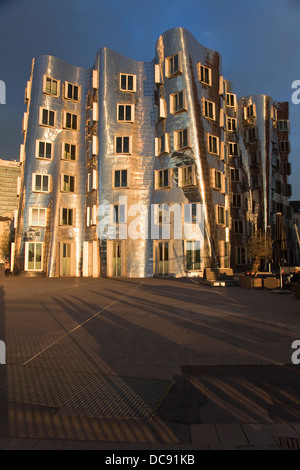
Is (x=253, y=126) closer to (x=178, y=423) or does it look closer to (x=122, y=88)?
(x=122, y=88)

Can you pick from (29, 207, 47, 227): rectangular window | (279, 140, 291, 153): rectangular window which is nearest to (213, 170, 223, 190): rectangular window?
(29, 207, 47, 227): rectangular window

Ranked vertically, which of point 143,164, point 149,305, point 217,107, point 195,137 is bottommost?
point 149,305

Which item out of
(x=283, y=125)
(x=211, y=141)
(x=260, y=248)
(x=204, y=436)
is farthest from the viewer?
(x=283, y=125)

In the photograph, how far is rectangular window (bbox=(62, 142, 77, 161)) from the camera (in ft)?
104

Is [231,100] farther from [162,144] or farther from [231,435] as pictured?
[231,435]

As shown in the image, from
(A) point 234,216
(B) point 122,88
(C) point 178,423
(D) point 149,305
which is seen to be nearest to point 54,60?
(B) point 122,88

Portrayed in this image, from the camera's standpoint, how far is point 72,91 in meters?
Result: 33.2

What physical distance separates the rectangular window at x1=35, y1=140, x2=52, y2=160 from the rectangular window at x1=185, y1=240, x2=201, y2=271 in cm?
→ 1732

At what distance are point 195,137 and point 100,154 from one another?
9578 mm

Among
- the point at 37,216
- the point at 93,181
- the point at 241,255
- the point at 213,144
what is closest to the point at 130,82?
the point at 213,144

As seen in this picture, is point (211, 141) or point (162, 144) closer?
point (162, 144)

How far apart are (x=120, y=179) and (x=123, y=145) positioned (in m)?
3.47

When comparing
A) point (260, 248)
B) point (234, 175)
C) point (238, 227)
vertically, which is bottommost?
point (260, 248)

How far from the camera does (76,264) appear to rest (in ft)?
103
